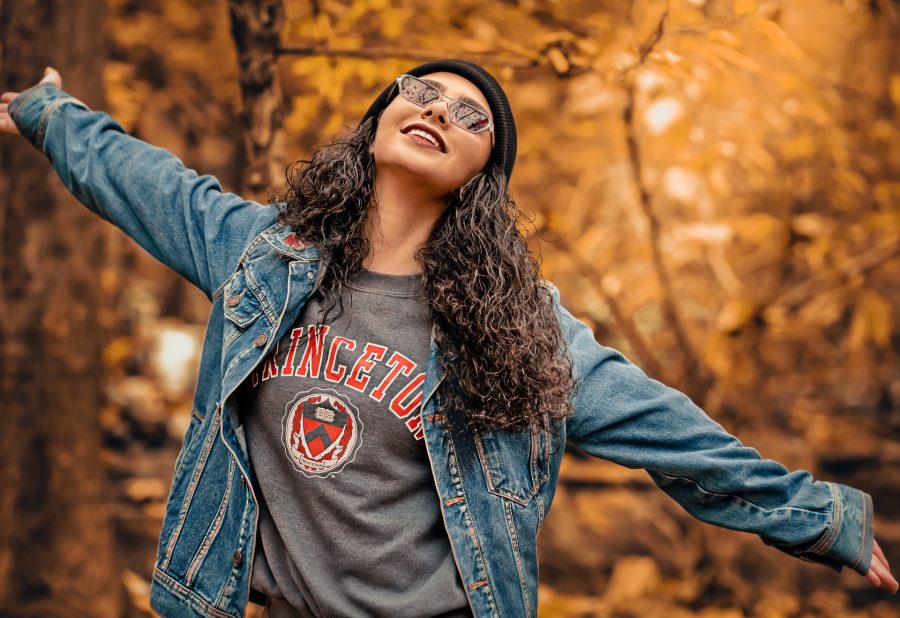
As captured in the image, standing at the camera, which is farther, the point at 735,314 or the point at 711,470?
the point at 735,314

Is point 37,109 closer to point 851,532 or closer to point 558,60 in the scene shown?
point 558,60

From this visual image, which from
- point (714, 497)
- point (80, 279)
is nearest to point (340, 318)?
point (714, 497)

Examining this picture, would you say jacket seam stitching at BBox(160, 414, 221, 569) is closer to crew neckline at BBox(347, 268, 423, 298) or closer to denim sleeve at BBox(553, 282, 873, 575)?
crew neckline at BBox(347, 268, 423, 298)

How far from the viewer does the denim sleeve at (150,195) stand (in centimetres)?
183

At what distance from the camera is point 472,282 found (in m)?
1.78

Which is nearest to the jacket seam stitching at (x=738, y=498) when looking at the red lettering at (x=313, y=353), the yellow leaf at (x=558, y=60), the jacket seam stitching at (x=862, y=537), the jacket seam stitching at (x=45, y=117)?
the jacket seam stitching at (x=862, y=537)

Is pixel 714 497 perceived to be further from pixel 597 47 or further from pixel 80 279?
pixel 80 279

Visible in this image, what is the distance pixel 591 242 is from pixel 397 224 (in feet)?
5.01

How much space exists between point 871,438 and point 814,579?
0.57 metres

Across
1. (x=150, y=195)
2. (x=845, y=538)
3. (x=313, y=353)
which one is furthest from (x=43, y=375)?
(x=845, y=538)

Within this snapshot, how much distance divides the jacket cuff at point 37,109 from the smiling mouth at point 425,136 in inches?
29.7

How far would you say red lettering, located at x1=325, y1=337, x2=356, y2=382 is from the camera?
167 cm

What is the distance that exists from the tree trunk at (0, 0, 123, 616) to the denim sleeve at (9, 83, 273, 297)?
4.80 feet

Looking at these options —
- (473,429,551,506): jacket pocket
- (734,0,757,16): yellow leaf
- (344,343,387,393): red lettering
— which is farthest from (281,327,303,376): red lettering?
(734,0,757,16): yellow leaf
